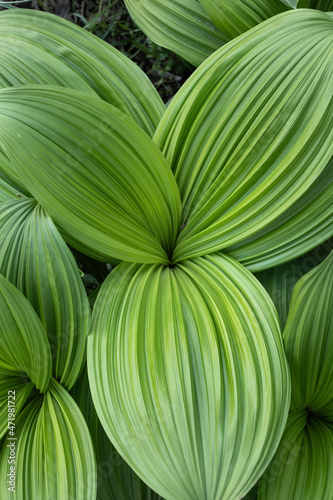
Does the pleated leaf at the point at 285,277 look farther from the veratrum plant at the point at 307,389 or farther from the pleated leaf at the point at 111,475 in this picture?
the pleated leaf at the point at 111,475

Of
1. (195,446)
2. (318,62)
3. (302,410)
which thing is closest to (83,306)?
(195,446)

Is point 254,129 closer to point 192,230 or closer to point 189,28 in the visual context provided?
point 192,230

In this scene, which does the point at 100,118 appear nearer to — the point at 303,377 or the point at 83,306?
the point at 83,306

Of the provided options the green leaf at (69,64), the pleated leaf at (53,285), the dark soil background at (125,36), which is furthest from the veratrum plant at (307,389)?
the dark soil background at (125,36)

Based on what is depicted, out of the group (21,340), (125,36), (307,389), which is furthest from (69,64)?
(125,36)

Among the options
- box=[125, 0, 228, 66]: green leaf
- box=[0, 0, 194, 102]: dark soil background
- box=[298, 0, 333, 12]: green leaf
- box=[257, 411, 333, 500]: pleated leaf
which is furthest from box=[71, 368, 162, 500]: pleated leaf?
box=[0, 0, 194, 102]: dark soil background

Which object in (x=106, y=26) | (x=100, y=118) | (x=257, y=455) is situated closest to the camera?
(x=257, y=455)
